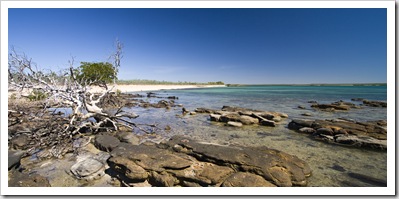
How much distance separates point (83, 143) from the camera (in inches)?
302

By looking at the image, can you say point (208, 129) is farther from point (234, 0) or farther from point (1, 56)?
point (1, 56)

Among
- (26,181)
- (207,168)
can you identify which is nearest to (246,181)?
(207,168)

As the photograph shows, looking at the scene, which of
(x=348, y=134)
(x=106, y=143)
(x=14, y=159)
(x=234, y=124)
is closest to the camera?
(x=14, y=159)

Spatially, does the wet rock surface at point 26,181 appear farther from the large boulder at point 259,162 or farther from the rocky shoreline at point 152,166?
the large boulder at point 259,162

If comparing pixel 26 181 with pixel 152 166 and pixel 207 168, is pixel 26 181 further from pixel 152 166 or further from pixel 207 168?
pixel 207 168

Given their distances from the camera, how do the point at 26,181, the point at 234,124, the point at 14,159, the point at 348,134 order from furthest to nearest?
the point at 234,124
the point at 348,134
the point at 14,159
the point at 26,181

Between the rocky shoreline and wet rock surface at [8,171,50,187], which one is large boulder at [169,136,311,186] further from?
wet rock surface at [8,171,50,187]

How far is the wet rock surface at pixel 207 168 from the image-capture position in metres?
4.41

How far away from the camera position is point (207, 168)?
4652 mm

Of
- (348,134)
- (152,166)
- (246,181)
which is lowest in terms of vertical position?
(246,181)

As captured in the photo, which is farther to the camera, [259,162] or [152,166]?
[259,162]

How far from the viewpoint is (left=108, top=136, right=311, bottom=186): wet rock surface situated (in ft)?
14.5

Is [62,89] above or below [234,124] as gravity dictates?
above

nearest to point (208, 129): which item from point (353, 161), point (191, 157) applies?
point (191, 157)
